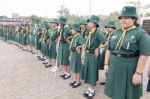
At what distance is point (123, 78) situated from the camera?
4.57 metres

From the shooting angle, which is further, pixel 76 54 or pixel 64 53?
pixel 64 53

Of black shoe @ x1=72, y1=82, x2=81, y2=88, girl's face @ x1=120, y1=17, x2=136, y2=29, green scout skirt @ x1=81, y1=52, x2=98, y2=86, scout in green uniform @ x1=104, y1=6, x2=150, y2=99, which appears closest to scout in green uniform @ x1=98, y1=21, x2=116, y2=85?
black shoe @ x1=72, y1=82, x2=81, y2=88

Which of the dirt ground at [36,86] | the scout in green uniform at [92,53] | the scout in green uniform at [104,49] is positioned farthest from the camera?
the scout in green uniform at [104,49]

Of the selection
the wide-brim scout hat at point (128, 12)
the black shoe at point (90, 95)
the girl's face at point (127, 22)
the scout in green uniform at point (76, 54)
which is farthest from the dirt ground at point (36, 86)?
the wide-brim scout hat at point (128, 12)

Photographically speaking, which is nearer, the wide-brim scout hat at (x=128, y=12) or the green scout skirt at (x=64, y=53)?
the wide-brim scout hat at (x=128, y=12)

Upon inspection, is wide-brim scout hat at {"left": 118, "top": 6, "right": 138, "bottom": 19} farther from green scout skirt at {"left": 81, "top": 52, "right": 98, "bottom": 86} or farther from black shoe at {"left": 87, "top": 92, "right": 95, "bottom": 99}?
black shoe at {"left": 87, "top": 92, "right": 95, "bottom": 99}

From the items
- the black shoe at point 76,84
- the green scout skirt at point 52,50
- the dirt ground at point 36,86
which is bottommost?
the dirt ground at point 36,86

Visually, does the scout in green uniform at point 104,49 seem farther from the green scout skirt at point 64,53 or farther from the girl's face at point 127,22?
the girl's face at point 127,22

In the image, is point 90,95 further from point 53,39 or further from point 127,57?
point 53,39

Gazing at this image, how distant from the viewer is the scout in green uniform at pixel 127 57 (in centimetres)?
430

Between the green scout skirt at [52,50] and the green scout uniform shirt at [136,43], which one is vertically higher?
the green scout uniform shirt at [136,43]

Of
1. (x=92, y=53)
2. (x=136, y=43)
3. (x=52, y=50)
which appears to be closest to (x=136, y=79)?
(x=136, y=43)

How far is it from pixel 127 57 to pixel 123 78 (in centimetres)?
35

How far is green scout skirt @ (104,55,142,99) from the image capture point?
4.48 m
